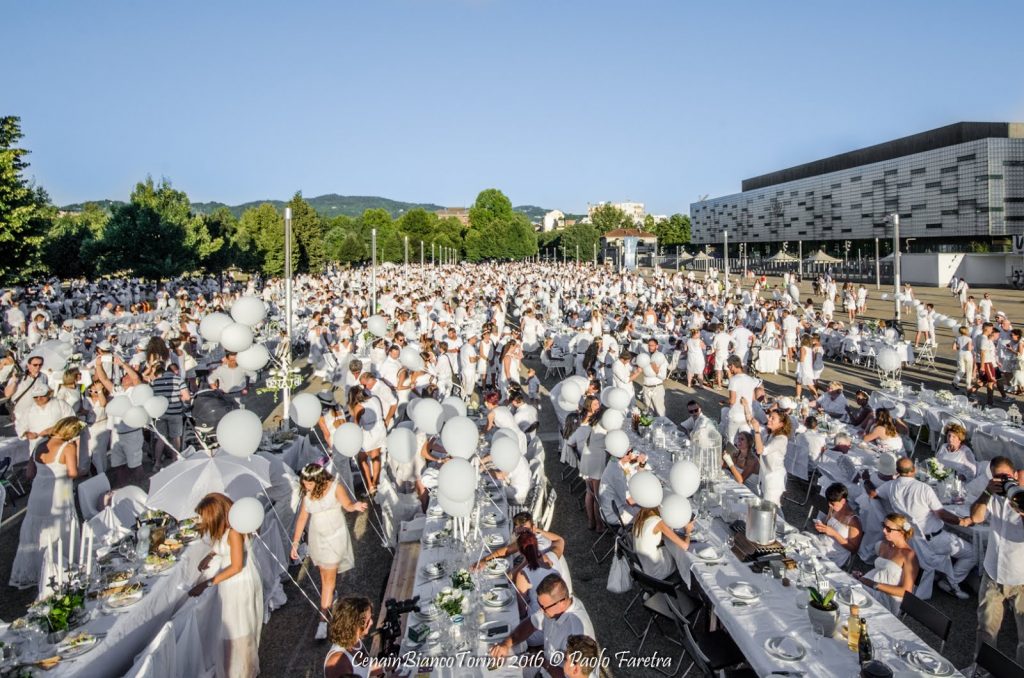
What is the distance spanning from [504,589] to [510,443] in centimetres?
148

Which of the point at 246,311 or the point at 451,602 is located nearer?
the point at 451,602

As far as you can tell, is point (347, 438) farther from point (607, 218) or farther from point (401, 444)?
point (607, 218)

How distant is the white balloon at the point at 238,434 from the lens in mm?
5633

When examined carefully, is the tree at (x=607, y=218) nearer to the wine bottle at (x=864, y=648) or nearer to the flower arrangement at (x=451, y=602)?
the flower arrangement at (x=451, y=602)

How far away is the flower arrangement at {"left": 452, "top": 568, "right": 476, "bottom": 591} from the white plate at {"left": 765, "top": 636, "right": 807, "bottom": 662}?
188 centimetres

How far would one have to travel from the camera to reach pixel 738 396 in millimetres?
8555

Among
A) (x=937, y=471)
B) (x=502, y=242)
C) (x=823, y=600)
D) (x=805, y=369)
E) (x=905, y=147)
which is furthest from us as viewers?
(x=502, y=242)

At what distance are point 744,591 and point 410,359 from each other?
6280mm

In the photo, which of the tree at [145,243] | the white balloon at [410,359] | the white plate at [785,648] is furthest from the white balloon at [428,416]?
the tree at [145,243]

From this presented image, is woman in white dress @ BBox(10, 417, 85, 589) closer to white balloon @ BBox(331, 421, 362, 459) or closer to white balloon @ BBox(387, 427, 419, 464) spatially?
white balloon @ BBox(331, 421, 362, 459)

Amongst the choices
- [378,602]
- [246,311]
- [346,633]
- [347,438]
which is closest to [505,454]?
[347,438]

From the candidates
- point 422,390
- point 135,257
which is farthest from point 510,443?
point 135,257

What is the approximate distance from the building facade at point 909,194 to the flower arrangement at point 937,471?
Answer: 4610 centimetres

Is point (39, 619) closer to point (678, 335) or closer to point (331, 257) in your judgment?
point (678, 335)
